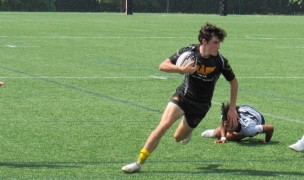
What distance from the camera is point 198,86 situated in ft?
32.3

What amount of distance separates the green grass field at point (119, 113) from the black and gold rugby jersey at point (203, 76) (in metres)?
0.77

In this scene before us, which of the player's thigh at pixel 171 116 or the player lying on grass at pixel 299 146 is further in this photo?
the player lying on grass at pixel 299 146

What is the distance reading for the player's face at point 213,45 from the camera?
9.56 meters

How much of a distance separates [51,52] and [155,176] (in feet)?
57.9

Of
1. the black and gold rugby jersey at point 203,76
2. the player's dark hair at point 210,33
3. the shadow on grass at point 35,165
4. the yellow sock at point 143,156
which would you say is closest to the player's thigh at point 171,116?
the black and gold rugby jersey at point 203,76

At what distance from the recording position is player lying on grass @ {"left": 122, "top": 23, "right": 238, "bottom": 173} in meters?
9.55

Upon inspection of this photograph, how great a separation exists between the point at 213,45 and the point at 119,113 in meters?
4.47

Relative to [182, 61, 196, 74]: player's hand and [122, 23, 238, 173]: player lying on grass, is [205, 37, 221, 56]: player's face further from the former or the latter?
[182, 61, 196, 74]: player's hand

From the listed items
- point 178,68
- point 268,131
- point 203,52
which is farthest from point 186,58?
point 268,131

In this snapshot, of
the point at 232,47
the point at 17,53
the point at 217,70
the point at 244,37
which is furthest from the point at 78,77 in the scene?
the point at 244,37

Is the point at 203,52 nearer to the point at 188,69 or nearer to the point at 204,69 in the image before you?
the point at 204,69

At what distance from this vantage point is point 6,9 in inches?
2918

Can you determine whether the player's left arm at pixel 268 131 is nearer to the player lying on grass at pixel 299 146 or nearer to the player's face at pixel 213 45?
the player lying on grass at pixel 299 146

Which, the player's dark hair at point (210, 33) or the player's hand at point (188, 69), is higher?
the player's dark hair at point (210, 33)
